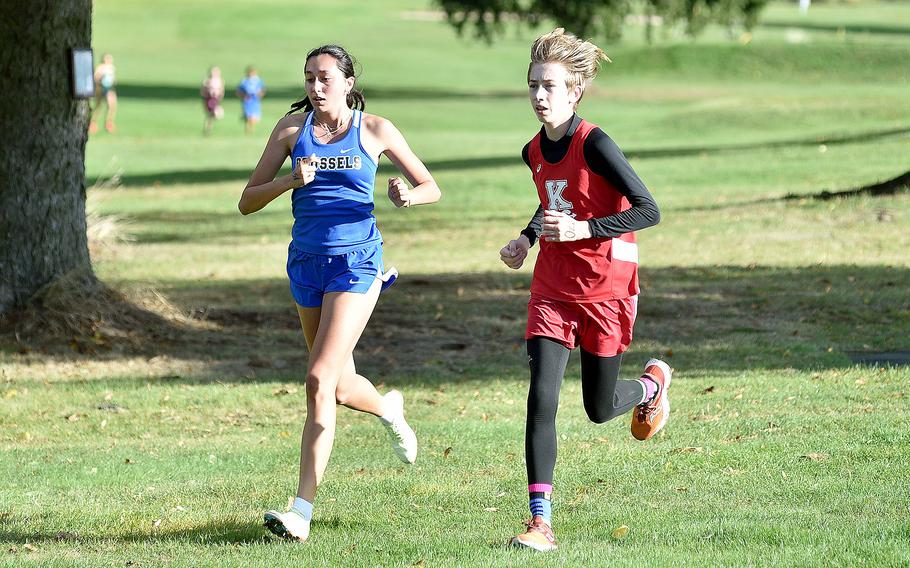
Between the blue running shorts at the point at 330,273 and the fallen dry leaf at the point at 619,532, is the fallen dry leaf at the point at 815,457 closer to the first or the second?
the fallen dry leaf at the point at 619,532

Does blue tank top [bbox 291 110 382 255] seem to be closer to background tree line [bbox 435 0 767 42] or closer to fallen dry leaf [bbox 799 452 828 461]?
fallen dry leaf [bbox 799 452 828 461]

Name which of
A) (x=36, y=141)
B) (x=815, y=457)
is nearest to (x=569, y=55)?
(x=815, y=457)

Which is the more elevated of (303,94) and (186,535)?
(186,535)

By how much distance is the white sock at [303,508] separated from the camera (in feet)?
18.8

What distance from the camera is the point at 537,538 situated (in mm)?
5441

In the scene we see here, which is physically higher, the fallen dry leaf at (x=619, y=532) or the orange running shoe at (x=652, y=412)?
the orange running shoe at (x=652, y=412)

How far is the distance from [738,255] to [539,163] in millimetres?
10302

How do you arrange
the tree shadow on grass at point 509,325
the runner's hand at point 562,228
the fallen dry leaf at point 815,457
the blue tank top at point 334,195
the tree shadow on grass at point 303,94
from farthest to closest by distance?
the tree shadow on grass at point 303,94 → the tree shadow on grass at point 509,325 → the fallen dry leaf at point 815,457 → the blue tank top at point 334,195 → the runner's hand at point 562,228

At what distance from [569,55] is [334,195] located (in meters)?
1.22

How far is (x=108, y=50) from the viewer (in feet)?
239

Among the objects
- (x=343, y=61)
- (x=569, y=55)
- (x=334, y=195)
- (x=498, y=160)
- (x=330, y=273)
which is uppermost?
(x=569, y=55)

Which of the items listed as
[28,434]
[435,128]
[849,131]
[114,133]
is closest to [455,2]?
[435,128]

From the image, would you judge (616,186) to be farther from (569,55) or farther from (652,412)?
(652,412)

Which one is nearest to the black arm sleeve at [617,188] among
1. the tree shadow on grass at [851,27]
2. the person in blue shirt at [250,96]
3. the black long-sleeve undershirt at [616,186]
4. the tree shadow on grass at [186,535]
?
the black long-sleeve undershirt at [616,186]
